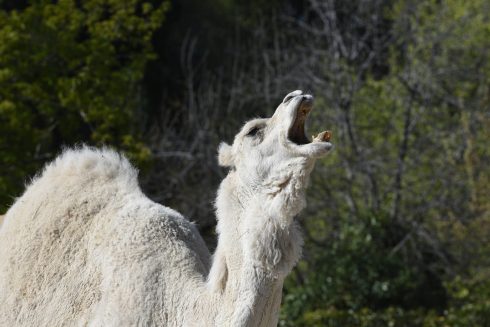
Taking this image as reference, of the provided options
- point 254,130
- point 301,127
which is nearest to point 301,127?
point 301,127

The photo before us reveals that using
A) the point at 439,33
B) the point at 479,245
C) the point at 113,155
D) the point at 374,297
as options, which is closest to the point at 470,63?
the point at 439,33

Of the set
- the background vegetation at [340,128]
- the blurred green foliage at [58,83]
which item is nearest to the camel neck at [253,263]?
Result: the background vegetation at [340,128]

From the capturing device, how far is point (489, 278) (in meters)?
14.3

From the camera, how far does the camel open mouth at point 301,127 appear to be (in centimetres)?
429

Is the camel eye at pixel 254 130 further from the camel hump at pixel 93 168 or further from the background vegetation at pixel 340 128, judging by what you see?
the background vegetation at pixel 340 128

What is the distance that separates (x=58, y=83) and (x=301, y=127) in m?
7.18

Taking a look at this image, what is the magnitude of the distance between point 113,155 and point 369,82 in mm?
11317

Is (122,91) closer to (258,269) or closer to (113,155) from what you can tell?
(113,155)

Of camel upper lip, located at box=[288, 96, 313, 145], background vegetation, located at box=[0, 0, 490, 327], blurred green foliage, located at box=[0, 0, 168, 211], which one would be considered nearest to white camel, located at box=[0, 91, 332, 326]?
camel upper lip, located at box=[288, 96, 313, 145]

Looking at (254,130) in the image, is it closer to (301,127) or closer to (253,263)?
(301,127)

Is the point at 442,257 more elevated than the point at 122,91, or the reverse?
the point at 122,91

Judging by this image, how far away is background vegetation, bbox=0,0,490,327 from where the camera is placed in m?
11.2

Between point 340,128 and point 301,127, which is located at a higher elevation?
point 301,127

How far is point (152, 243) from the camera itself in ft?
16.6
